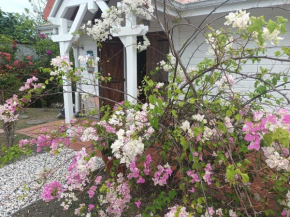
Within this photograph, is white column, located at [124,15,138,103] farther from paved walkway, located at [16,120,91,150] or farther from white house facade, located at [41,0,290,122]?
paved walkway, located at [16,120,91,150]

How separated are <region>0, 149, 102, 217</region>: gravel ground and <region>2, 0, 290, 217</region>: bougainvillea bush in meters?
0.54

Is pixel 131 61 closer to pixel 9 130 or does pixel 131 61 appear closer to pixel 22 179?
pixel 22 179

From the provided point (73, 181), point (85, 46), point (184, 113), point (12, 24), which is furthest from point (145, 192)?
point (12, 24)

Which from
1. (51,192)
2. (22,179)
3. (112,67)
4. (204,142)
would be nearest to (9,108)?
(51,192)

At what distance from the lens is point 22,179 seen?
285cm

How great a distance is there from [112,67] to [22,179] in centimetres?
298

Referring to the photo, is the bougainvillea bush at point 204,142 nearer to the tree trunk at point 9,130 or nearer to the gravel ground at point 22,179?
the gravel ground at point 22,179

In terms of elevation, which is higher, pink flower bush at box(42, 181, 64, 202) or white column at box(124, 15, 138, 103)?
white column at box(124, 15, 138, 103)

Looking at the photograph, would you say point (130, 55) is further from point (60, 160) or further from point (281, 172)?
point (281, 172)

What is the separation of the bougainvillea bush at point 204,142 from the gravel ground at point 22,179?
537mm

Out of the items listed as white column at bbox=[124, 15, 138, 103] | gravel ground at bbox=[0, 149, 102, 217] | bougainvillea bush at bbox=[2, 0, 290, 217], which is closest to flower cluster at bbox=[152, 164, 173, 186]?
bougainvillea bush at bbox=[2, 0, 290, 217]

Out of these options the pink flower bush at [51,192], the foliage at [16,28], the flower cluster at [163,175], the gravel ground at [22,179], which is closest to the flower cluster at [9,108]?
the gravel ground at [22,179]

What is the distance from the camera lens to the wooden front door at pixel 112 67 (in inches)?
189

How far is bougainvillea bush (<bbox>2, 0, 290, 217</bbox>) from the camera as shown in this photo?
1063mm
